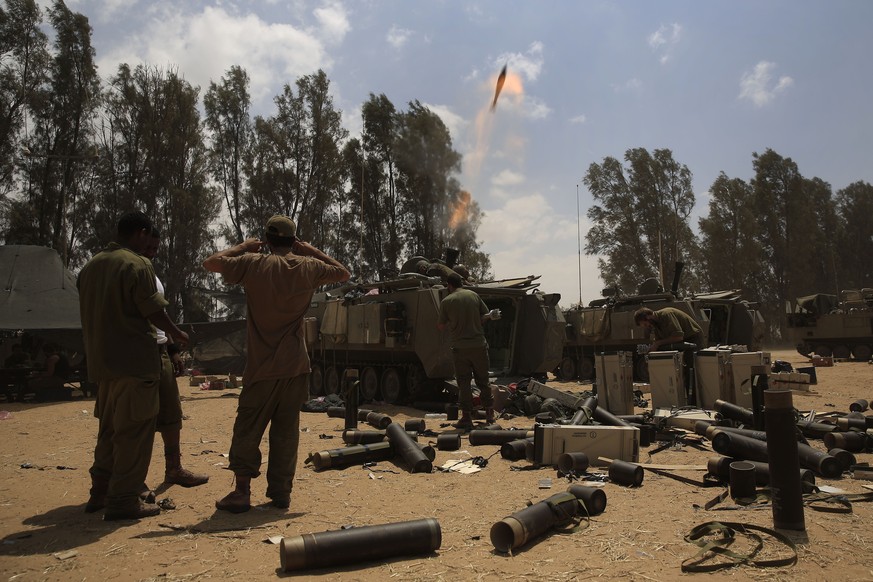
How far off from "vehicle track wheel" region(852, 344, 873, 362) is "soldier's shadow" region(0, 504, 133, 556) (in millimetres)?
26706

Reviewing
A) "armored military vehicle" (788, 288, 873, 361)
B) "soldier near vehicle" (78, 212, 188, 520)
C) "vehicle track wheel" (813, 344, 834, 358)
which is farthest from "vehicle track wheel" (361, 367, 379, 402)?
"vehicle track wheel" (813, 344, 834, 358)

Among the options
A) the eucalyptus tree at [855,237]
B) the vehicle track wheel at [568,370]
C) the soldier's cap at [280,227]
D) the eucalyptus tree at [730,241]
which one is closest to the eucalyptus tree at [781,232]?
the eucalyptus tree at [730,241]

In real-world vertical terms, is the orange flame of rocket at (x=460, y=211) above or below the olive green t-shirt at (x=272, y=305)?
above

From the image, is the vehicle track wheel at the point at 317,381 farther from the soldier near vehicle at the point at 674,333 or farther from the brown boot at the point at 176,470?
the brown boot at the point at 176,470

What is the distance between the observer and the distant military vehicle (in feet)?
57.5

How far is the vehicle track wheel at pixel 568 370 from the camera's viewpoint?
62.4 feet

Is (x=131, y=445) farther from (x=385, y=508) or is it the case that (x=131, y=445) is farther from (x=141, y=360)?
(x=385, y=508)

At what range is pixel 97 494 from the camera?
14.3ft

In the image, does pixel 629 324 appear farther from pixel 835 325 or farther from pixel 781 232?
pixel 781 232

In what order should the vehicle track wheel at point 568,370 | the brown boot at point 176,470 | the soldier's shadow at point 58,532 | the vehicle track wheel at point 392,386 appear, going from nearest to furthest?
the soldier's shadow at point 58,532, the brown boot at point 176,470, the vehicle track wheel at point 392,386, the vehicle track wheel at point 568,370

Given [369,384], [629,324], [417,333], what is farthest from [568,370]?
[417,333]

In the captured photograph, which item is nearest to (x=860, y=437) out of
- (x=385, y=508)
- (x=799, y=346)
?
(x=385, y=508)

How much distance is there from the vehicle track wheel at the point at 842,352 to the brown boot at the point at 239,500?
26.9 m

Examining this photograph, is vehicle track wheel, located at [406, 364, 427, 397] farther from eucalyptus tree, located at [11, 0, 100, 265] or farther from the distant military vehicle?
eucalyptus tree, located at [11, 0, 100, 265]
